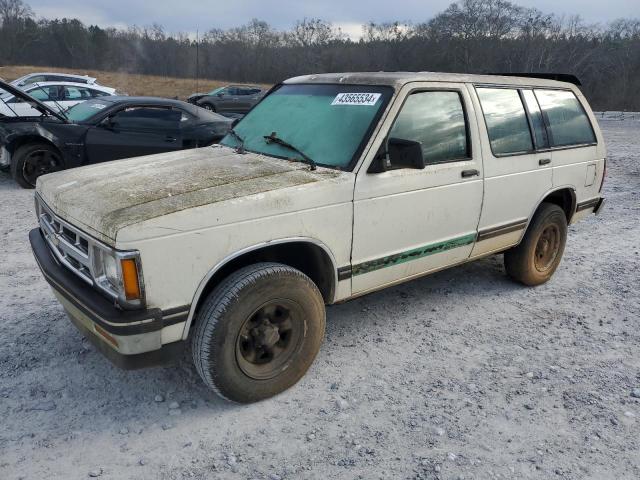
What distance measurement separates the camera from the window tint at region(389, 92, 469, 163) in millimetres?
3357

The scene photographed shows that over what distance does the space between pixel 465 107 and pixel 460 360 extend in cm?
183

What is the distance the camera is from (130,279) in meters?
2.33

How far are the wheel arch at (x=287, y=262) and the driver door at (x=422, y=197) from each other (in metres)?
0.18

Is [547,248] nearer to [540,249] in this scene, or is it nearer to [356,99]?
[540,249]

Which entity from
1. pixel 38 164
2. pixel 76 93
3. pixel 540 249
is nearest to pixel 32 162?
pixel 38 164

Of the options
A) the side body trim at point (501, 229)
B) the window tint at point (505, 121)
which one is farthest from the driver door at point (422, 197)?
the window tint at point (505, 121)

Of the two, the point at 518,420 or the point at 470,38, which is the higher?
the point at 470,38

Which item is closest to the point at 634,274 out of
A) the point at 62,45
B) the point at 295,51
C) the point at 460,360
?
the point at 460,360

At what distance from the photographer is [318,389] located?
3.11 m

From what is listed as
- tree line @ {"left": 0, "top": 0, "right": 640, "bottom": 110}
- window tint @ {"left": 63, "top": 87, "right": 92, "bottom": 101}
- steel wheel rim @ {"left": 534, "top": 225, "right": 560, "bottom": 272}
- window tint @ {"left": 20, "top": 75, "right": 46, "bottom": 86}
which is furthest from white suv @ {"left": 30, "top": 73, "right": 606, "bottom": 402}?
tree line @ {"left": 0, "top": 0, "right": 640, "bottom": 110}

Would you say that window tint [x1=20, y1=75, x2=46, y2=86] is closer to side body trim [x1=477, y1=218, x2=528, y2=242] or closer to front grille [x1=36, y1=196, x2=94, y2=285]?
front grille [x1=36, y1=196, x2=94, y2=285]

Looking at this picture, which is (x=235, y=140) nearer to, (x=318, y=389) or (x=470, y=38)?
(x=318, y=389)

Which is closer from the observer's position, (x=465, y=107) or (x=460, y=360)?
(x=460, y=360)

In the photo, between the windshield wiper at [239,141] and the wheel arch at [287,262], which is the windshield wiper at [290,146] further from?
the wheel arch at [287,262]
